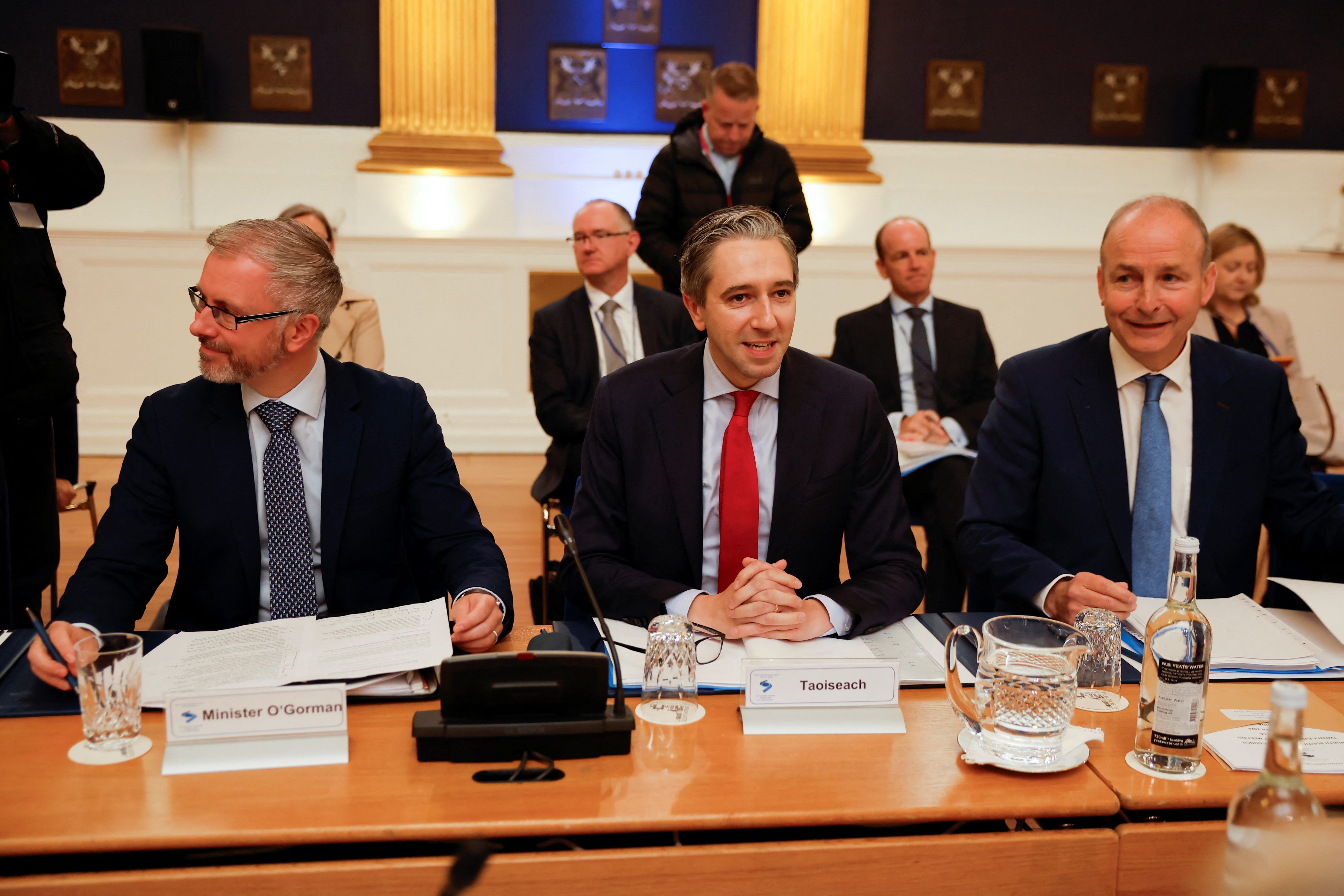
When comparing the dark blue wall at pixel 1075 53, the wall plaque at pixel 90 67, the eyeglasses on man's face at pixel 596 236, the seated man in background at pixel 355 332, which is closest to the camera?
the eyeglasses on man's face at pixel 596 236

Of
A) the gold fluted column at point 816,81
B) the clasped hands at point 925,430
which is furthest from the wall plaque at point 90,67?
the clasped hands at point 925,430

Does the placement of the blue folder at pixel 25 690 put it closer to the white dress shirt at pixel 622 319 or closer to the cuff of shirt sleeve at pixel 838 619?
the cuff of shirt sleeve at pixel 838 619

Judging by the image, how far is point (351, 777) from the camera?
125cm

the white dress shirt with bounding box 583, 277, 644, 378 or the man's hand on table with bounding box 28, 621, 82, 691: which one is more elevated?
the white dress shirt with bounding box 583, 277, 644, 378

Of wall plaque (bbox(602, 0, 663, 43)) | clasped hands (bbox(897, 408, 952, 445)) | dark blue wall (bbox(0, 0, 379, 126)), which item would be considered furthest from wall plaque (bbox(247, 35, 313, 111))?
clasped hands (bbox(897, 408, 952, 445))

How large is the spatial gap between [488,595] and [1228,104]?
23.5 feet

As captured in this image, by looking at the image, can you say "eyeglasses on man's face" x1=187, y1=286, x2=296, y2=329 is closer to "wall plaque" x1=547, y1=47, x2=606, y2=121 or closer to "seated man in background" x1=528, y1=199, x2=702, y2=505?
"seated man in background" x1=528, y1=199, x2=702, y2=505

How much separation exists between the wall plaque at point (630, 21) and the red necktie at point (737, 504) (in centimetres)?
553

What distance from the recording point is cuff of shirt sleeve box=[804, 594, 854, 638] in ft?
5.63

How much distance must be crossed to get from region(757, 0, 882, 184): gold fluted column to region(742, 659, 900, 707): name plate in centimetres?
585

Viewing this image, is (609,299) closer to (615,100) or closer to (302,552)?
(302,552)

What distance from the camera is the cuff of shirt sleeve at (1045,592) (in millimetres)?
1870

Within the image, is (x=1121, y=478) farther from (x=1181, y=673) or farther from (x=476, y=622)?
(x=476, y=622)

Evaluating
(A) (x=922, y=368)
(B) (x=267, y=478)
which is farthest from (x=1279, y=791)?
(A) (x=922, y=368)
